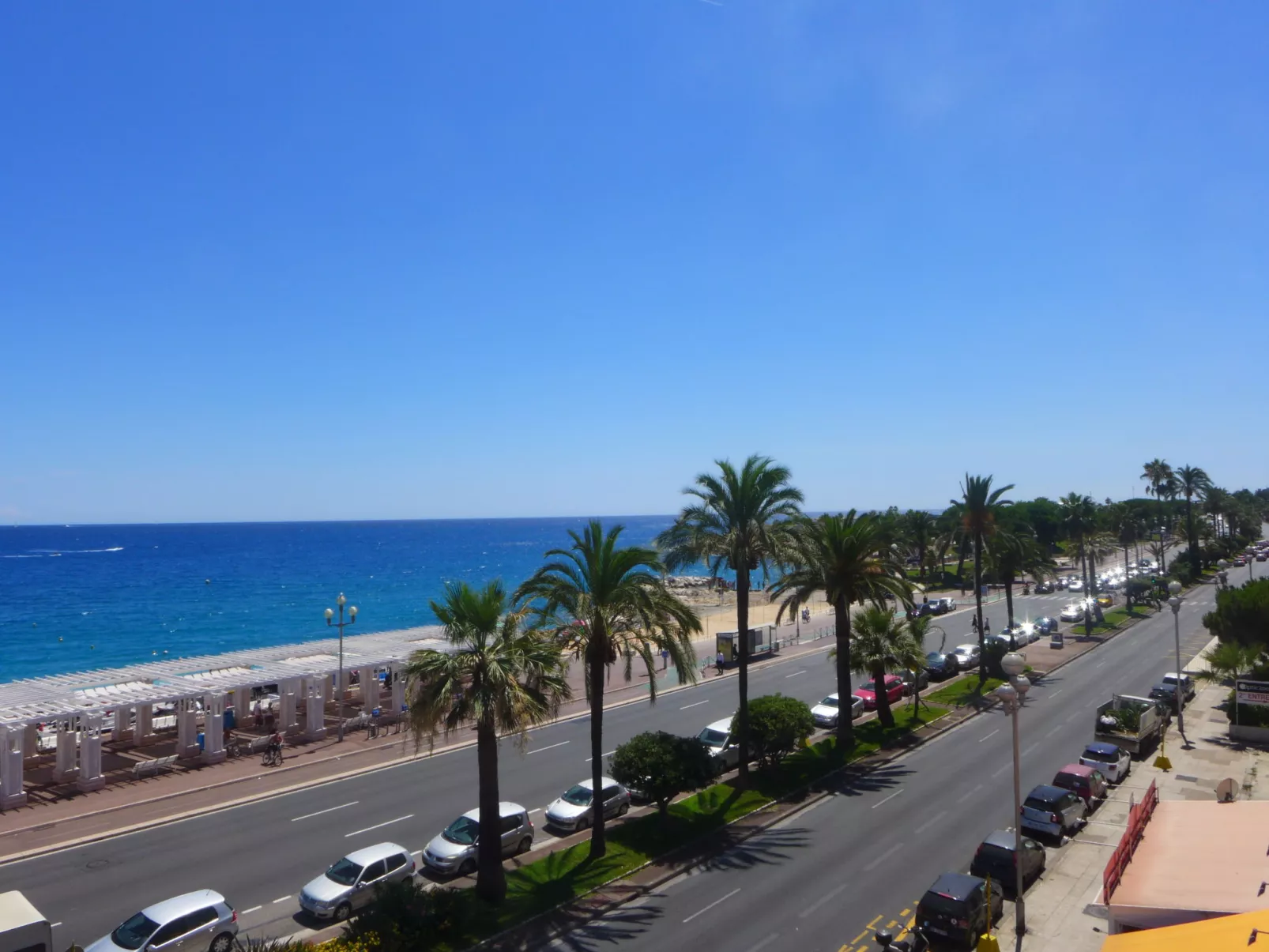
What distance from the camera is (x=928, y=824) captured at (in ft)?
77.4

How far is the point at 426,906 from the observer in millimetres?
15961

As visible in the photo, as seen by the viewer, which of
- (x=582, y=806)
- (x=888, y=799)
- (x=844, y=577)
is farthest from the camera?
(x=844, y=577)

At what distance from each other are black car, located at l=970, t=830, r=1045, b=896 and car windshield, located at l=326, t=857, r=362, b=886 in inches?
562

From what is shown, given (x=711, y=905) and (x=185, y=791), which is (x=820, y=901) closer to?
(x=711, y=905)

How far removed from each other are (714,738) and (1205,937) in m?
19.9

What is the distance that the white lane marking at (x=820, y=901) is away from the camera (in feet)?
58.3

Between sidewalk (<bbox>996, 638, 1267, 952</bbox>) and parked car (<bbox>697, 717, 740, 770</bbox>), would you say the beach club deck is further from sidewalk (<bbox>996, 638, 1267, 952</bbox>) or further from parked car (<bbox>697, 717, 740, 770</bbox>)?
sidewalk (<bbox>996, 638, 1267, 952</bbox>)

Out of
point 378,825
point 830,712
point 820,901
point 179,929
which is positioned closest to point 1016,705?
point 820,901

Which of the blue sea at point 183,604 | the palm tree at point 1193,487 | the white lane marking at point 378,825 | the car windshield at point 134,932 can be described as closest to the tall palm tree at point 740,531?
the white lane marking at point 378,825

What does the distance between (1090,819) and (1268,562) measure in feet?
386

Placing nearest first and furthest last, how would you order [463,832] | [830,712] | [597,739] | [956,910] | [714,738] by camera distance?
[956,910]
[463,832]
[597,739]
[714,738]
[830,712]

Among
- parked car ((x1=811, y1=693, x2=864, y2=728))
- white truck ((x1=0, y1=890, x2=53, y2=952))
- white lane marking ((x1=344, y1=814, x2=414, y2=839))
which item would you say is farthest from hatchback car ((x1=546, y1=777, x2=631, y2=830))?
parked car ((x1=811, y1=693, x2=864, y2=728))

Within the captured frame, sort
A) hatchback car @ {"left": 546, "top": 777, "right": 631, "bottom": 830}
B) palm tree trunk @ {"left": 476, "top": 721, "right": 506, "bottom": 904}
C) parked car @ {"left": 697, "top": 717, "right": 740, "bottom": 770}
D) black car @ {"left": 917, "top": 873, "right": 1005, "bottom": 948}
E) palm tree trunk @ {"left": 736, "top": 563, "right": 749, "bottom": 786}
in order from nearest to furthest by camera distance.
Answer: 1. black car @ {"left": 917, "top": 873, "right": 1005, "bottom": 948}
2. palm tree trunk @ {"left": 476, "top": 721, "right": 506, "bottom": 904}
3. hatchback car @ {"left": 546, "top": 777, "right": 631, "bottom": 830}
4. palm tree trunk @ {"left": 736, "top": 563, "right": 749, "bottom": 786}
5. parked car @ {"left": 697, "top": 717, "right": 740, "bottom": 770}

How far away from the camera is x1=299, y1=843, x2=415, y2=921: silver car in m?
17.5
